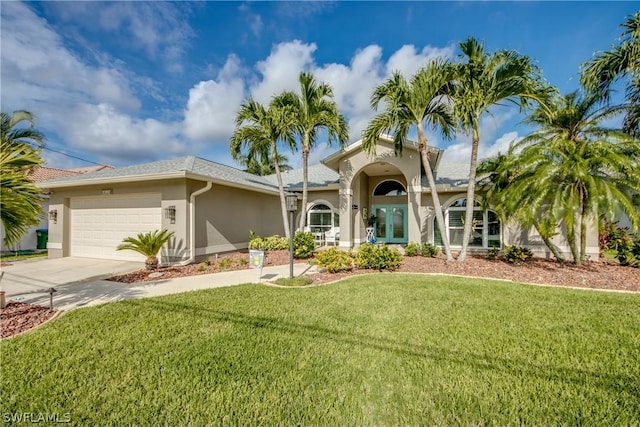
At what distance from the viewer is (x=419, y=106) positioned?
9602mm

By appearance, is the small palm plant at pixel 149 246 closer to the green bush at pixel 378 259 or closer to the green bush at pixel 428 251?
the green bush at pixel 378 259

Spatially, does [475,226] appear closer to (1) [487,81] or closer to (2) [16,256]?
(1) [487,81]

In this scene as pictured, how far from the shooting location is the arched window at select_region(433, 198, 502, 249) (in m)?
12.3

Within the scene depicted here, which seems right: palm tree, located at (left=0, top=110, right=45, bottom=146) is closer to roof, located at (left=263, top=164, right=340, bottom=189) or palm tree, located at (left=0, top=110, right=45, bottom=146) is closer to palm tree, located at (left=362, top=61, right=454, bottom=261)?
roof, located at (left=263, top=164, right=340, bottom=189)

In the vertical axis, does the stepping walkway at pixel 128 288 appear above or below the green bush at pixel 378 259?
below

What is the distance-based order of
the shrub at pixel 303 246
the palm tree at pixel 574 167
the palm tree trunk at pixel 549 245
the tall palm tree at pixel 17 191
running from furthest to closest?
1. the shrub at pixel 303 246
2. the palm tree trunk at pixel 549 245
3. the palm tree at pixel 574 167
4. the tall palm tree at pixel 17 191

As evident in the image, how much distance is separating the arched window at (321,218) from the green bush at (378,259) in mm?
6695

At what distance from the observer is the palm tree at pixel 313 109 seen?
11328 mm

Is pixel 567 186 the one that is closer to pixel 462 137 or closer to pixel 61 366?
pixel 462 137

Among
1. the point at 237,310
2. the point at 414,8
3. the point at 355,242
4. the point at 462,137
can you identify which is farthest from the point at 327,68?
the point at 237,310

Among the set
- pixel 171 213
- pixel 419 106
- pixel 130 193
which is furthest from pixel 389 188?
pixel 130 193

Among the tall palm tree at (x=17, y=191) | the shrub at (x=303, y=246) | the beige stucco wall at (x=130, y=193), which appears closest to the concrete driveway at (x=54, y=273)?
the beige stucco wall at (x=130, y=193)

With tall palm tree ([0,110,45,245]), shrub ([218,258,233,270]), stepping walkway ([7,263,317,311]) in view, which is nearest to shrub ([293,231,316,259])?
stepping walkway ([7,263,317,311])

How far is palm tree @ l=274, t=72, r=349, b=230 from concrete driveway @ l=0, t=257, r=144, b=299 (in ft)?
27.8
